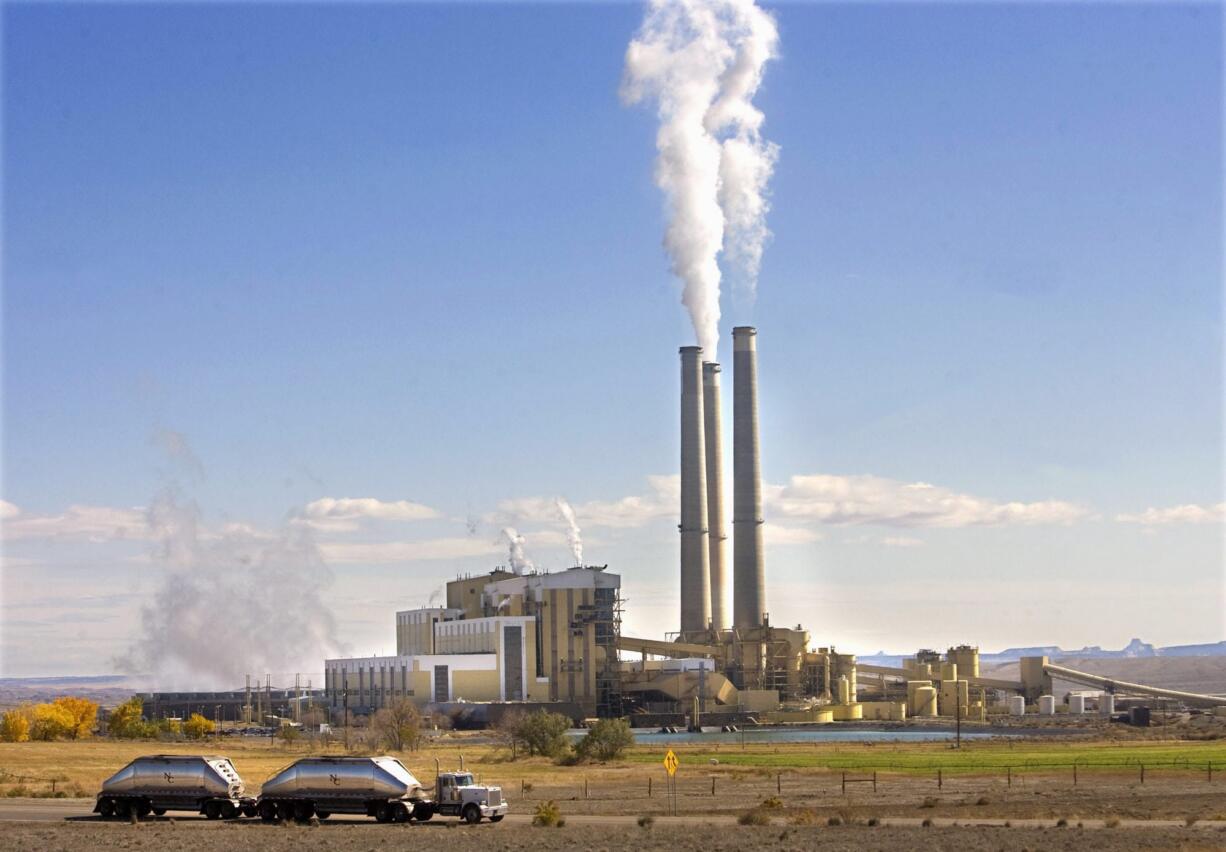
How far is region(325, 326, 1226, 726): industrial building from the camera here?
406 ft

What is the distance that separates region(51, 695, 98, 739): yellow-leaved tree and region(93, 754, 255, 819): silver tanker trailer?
5689 cm

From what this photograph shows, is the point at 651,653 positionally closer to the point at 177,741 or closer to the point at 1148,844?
the point at 177,741

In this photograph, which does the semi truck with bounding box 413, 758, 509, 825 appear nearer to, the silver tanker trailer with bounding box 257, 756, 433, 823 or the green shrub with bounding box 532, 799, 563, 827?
the silver tanker trailer with bounding box 257, 756, 433, 823

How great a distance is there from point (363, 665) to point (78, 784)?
8037cm

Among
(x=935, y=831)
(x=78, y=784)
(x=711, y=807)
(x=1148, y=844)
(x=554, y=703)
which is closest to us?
(x=1148, y=844)

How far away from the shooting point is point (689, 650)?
131250 millimetres

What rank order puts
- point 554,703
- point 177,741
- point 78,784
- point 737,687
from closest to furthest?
point 78,784
point 177,741
point 554,703
point 737,687

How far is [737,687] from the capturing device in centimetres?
12988

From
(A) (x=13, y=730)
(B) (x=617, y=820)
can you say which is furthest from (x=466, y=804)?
(A) (x=13, y=730)

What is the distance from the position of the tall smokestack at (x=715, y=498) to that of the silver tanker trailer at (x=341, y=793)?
93.1m

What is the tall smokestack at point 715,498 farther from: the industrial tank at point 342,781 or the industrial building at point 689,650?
the industrial tank at point 342,781

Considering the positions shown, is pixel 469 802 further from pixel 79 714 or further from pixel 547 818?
pixel 79 714

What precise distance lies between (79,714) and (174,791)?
204 feet

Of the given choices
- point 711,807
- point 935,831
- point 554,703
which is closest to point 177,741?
point 554,703
